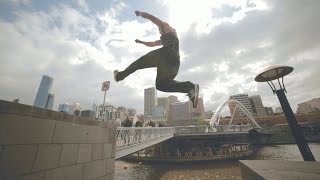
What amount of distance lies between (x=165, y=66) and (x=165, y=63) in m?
0.06

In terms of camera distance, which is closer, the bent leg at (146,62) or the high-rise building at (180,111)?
the bent leg at (146,62)

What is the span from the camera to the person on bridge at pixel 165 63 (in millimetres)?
3494

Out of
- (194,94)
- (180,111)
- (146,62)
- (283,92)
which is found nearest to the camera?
(146,62)

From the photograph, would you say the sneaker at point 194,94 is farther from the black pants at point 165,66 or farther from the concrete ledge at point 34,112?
the concrete ledge at point 34,112

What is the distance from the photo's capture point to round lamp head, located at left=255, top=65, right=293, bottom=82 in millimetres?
7509

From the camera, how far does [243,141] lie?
4381 cm

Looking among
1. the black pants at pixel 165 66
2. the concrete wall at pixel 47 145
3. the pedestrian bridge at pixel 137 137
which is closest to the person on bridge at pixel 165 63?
the black pants at pixel 165 66

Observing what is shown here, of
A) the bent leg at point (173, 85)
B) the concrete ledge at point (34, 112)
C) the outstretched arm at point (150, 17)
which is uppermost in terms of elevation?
the outstretched arm at point (150, 17)

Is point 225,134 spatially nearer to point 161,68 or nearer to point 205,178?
point 205,178

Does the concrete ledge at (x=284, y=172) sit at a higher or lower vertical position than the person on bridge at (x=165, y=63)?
lower

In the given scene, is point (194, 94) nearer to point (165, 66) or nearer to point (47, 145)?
point (165, 66)

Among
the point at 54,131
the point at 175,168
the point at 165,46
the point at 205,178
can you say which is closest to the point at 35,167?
the point at 54,131

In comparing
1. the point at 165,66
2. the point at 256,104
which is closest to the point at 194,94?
the point at 165,66

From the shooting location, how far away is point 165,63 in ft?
11.5
